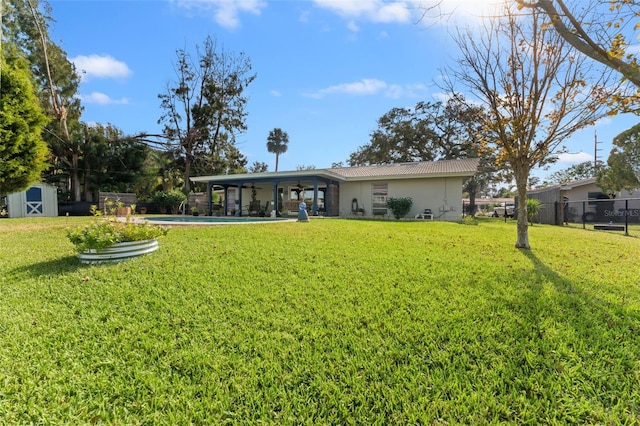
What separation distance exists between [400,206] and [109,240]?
13.8 meters

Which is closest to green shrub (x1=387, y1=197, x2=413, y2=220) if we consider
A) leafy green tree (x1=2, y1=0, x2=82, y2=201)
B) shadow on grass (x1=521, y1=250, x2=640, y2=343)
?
shadow on grass (x1=521, y1=250, x2=640, y2=343)

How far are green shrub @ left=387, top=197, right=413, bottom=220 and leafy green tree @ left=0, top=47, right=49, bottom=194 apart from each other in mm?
14699

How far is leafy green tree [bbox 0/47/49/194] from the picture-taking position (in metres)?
8.13

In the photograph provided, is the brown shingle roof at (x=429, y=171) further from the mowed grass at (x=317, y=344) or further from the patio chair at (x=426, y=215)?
the mowed grass at (x=317, y=344)

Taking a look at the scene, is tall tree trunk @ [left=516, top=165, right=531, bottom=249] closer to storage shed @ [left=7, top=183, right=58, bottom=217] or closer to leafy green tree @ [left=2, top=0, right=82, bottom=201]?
storage shed @ [left=7, top=183, right=58, bottom=217]

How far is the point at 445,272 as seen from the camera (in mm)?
4309

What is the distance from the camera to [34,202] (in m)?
16.5

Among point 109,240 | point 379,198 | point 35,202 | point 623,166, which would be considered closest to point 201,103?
point 35,202

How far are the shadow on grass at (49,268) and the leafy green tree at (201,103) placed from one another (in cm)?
2250

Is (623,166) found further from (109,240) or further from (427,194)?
(109,240)

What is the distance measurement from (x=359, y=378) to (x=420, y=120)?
28565 mm

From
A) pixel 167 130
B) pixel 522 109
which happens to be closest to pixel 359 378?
pixel 522 109

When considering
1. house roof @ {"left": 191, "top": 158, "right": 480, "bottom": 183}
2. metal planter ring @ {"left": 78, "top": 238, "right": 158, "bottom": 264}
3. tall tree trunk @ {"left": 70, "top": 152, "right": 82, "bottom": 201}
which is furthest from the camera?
tall tree trunk @ {"left": 70, "top": 152, "right": 82, "bottom": 201}

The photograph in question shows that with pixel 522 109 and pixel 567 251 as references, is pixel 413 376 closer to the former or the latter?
pixel 567 251
